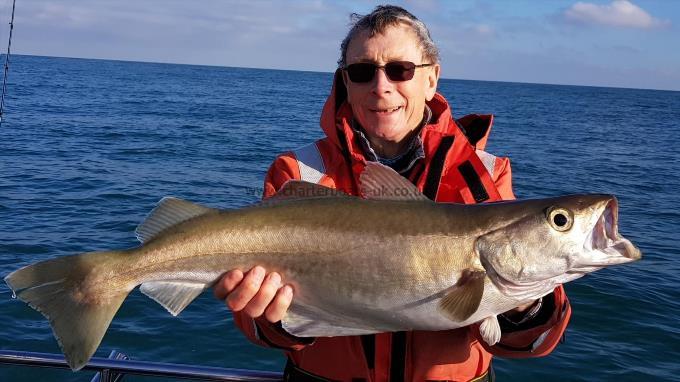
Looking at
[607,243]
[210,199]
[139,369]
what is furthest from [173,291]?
[210,199]

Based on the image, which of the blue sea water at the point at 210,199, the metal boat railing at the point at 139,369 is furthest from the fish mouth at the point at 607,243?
the blue sea water at the point at 210,199

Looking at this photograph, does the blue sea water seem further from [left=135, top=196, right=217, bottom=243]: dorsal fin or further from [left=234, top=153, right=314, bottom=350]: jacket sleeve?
[left=135, top=196, right=217, bottom=243]: dorsal fin

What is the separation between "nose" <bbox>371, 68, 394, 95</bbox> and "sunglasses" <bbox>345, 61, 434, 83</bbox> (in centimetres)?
2

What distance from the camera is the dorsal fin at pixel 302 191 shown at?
12.3 ft

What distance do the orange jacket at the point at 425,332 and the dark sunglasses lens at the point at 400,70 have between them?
403 mm

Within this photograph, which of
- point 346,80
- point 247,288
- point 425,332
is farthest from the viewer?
point 346,80

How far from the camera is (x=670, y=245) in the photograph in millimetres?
15695

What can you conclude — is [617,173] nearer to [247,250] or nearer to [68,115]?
[247,250]

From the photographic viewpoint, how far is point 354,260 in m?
3.56

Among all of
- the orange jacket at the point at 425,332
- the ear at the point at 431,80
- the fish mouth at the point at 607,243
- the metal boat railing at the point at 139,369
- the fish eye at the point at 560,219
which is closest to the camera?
the fish mouth at the point at 607,243

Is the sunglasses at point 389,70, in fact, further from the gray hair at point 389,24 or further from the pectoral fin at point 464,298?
the pectoral fin at point 464,298

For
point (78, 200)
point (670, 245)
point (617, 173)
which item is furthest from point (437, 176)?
point (617, 173)

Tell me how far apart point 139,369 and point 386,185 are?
7.21ft

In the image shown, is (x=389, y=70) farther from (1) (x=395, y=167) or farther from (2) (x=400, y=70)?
(1) (x=395, y=167)
